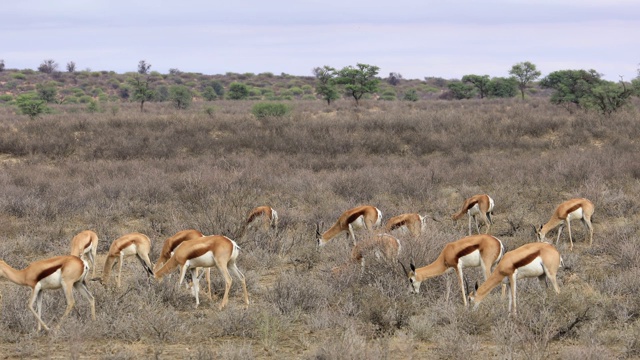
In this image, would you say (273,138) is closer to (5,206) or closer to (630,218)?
(5,206)

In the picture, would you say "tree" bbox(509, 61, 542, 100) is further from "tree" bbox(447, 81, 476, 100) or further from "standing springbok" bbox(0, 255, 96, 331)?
"standing springbok" bbox(0, 255, 96, 331)

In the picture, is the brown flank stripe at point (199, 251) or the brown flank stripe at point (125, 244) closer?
the brown flank stripe at point (199, 251)

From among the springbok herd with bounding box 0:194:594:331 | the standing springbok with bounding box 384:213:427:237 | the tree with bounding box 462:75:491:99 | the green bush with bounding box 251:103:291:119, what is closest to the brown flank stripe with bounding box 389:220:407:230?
the standing springbok with bounding box 384:213:427:237

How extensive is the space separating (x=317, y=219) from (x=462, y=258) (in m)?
5.93

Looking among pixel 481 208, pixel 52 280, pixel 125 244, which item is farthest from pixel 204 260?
pixel 481 208

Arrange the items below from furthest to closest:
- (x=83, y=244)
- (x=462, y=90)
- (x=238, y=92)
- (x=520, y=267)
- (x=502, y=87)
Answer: (x=238, y=92)
(x=462, y=90)
(x=502, y=87)
(x=83, y=244)
(x=520, y=267)

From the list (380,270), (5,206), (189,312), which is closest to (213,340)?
(189,312)

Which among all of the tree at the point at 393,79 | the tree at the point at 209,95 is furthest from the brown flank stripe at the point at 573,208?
the tree at the point at 393,79

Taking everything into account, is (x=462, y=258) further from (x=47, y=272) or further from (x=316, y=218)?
(x=316, y=218)

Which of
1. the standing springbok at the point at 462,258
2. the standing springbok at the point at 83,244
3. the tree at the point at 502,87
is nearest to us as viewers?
the standing springbok at the point at 462,258

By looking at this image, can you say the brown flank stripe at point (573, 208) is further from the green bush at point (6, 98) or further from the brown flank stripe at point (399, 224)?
→ the green bush at point (6, 98)

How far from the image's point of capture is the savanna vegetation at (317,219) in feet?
22.4

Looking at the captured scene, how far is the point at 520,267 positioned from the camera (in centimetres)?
739

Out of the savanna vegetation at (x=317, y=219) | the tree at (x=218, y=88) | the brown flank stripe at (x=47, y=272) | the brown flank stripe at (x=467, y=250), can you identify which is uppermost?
the tree at (x=218, y=88)
